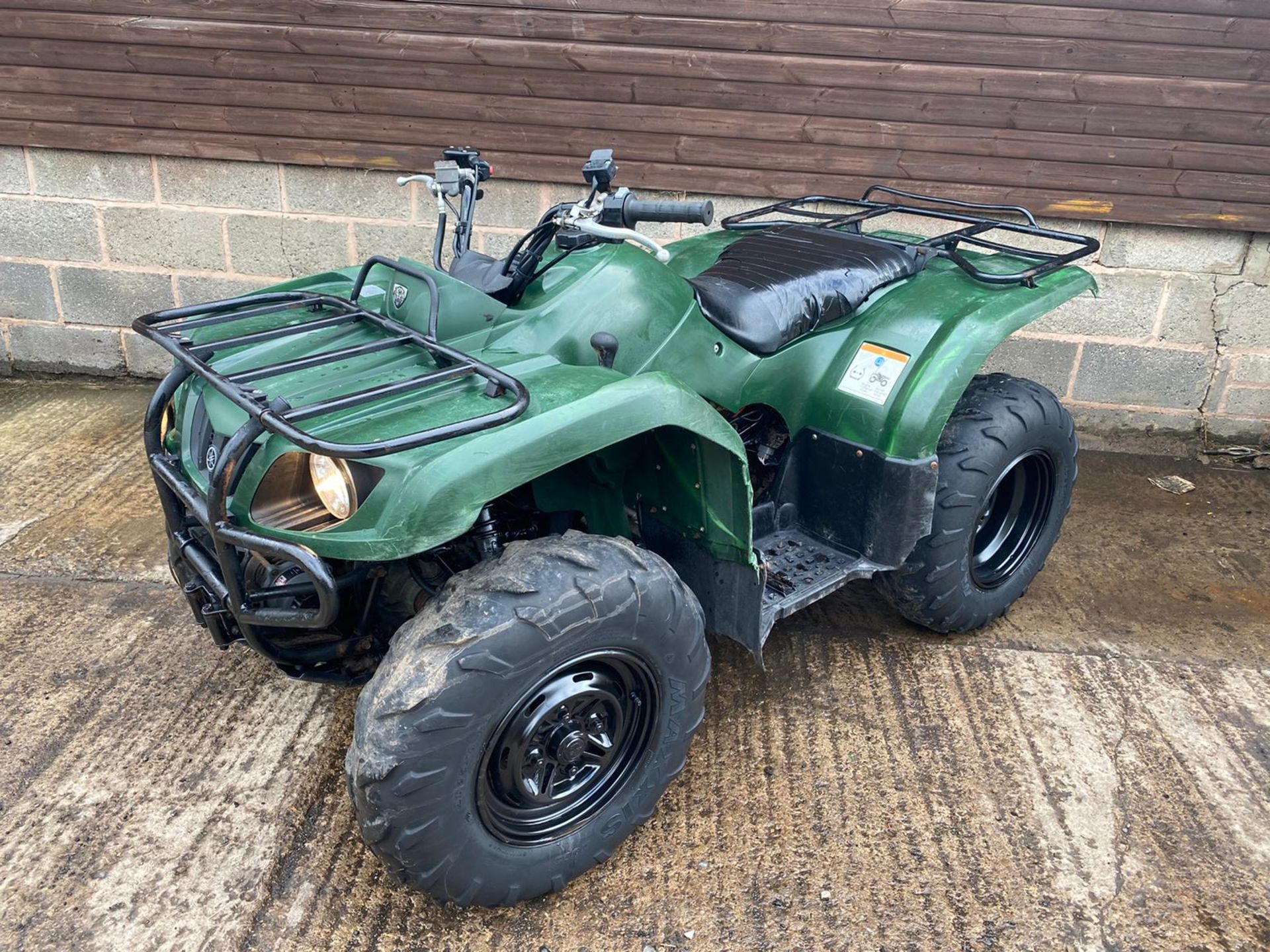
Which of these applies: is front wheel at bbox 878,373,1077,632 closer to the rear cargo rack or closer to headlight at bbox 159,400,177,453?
the rear cargo rack

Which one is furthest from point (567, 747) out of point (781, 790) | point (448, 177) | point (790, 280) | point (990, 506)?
point (990, 506)

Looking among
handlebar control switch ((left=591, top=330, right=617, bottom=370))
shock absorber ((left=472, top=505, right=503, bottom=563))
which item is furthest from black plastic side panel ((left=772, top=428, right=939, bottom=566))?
shock absorber ((left=472, top=505, right=503, bottom=563))

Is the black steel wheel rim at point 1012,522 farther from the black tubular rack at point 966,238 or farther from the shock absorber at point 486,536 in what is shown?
the shock absorber at point 486,536

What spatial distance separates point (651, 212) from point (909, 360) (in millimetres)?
941

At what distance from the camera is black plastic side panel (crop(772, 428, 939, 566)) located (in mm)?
2893

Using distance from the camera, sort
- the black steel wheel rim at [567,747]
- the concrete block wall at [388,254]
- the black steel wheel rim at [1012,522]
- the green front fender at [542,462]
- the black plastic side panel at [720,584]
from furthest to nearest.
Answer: the concrete block wall at [388,254] → the black steel wheel rim at [1012,522] → the black plastic side panel at [720,584] → the black steel wheel rim at [567,747] → the green front fender at [542,462]

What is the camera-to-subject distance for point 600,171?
2834 millimetres

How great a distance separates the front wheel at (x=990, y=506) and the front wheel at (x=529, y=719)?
3.51 ft

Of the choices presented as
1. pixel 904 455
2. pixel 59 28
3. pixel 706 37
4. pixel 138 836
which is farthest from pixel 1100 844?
pixel 59 28

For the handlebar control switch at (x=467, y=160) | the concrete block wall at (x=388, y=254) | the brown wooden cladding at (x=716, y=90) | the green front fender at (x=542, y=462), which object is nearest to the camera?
the green front fender at (x=542, y=462)

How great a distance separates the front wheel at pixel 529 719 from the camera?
202 cm

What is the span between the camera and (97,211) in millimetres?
5070

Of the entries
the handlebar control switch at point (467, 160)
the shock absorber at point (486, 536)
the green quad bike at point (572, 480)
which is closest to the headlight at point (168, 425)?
the green quad bike at point (572, 480)

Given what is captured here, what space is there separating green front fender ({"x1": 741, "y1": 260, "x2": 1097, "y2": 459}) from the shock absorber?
36.2 inches
